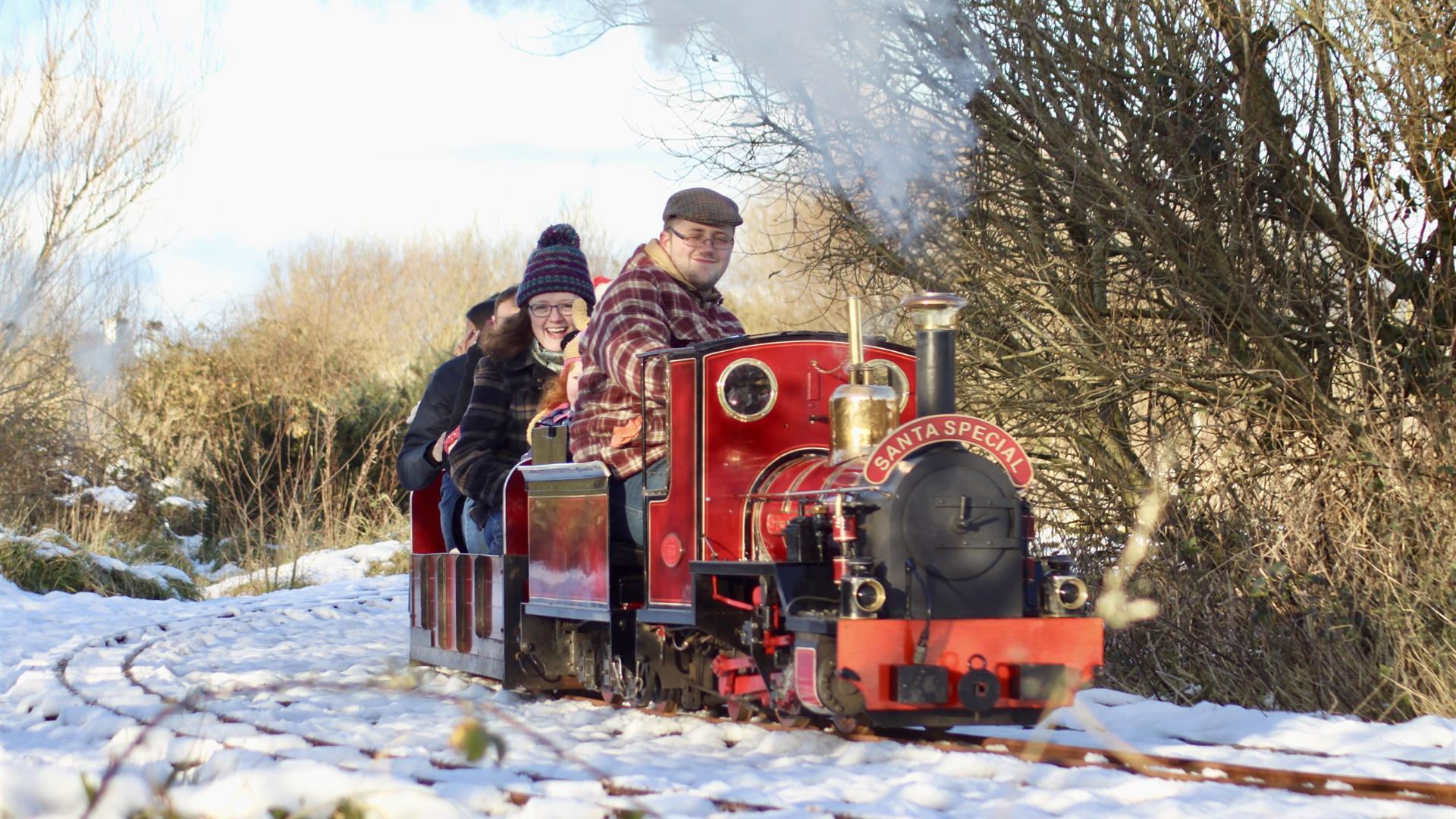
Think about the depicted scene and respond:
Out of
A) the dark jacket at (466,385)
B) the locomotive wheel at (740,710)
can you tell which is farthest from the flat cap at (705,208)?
the dark jacket at (466,385)

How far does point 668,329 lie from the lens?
6.00 metres

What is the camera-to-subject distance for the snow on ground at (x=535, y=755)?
3900 mm

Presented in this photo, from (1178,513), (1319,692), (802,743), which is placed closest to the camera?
(802,743)

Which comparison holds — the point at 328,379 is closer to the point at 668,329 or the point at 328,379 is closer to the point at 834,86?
the point at 834,86

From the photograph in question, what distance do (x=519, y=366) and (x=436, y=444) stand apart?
0.77 m

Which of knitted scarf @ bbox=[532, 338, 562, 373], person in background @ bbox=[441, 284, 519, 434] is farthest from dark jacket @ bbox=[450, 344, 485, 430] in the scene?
knitted scarf @ bbox=[532, 338, 562, 373]

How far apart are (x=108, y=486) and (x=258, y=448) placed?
5.50ft

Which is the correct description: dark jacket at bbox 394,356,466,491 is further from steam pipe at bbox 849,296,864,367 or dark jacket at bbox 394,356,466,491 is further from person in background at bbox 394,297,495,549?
steam pipe at bbox 849,296,864,367

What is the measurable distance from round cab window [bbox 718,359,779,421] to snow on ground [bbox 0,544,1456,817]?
112 cm

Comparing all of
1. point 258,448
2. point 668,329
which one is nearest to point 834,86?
point 668,329

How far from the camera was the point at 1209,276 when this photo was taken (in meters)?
7.07

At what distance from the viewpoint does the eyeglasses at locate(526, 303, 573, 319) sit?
7453 millimetres

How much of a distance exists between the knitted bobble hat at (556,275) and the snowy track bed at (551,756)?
192cm

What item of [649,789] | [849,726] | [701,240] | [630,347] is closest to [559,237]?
[701,240]
